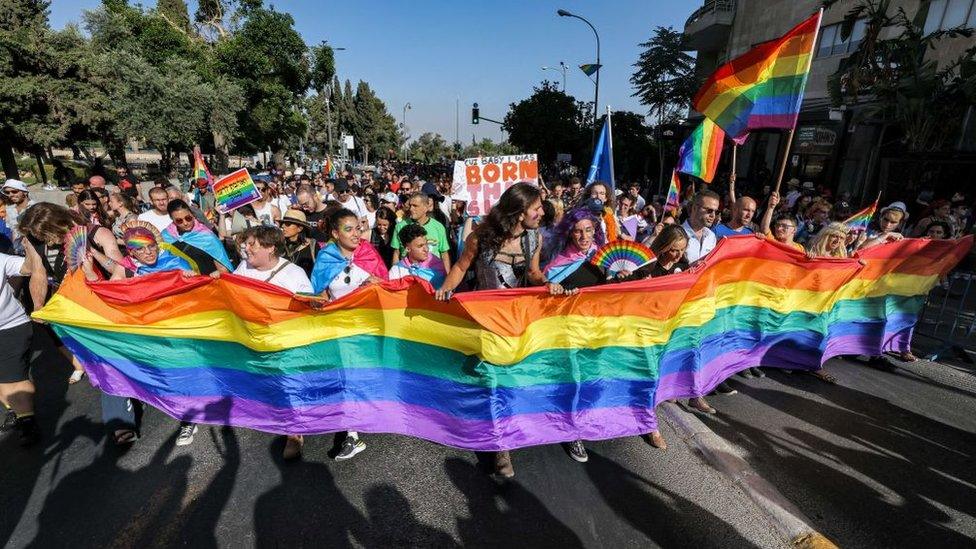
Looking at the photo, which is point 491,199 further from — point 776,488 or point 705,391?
point 776,488

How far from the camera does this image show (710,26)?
23984 millimetres

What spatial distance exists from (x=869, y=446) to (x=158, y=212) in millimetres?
7916

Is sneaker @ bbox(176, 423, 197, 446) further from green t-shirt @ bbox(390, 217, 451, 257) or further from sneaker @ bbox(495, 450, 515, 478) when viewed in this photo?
sneaker @ bbox(495, 450, 515, 478)

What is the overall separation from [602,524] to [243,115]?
41.1 metres

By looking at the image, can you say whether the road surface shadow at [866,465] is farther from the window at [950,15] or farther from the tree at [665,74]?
the tree at [665,74]

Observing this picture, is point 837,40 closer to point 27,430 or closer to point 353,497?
point 353,497

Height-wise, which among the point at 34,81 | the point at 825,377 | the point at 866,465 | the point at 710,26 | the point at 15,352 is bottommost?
the point at 866,465

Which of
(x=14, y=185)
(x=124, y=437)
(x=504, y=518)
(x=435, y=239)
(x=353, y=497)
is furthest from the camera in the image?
(x=14, y=185)

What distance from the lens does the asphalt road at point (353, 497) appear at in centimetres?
276

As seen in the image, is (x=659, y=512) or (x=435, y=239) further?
(x=435, y=239)

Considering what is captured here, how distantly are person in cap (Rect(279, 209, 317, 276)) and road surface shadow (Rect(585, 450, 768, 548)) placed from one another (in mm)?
3750

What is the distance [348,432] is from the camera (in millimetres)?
3564

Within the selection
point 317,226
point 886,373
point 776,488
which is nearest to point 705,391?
point 776,488

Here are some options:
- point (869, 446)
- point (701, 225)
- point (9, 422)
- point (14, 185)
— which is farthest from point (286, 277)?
point (14, 185)
